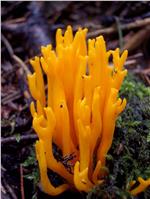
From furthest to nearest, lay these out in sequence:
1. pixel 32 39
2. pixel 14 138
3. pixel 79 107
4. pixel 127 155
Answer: pixel 32 39
pixel 14 138
pixel 127 155
pixel 79 107

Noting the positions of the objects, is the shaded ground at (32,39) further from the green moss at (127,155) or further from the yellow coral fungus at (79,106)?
the green moss at (127,155)

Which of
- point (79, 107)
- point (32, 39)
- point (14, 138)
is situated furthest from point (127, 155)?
point (32, 39)

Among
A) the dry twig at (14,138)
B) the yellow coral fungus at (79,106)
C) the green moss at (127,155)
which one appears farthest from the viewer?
the dry twig at (14,138)

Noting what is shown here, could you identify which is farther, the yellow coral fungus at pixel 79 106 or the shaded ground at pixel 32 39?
the shaded ground at pixel 32 39

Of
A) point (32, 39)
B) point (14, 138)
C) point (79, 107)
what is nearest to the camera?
point (79, 107)

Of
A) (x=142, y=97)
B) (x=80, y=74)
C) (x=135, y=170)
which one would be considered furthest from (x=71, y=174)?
(x=142, y=97)

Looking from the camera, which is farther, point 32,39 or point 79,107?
point 32,39

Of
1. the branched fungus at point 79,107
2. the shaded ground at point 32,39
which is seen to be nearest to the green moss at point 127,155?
the branched fungus at point 79,107

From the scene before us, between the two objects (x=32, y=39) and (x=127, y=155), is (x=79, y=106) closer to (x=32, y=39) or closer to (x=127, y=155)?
(x=127, y=155)
